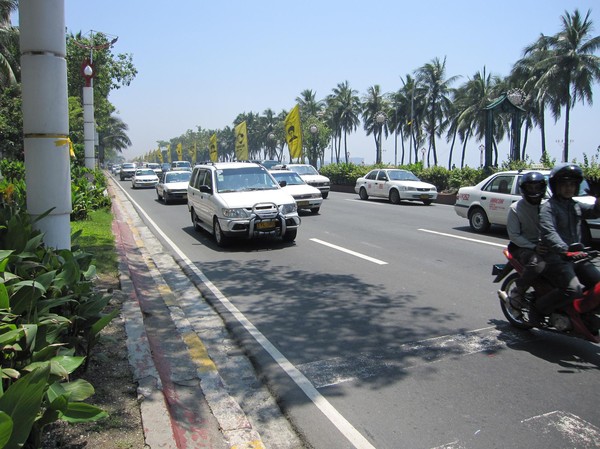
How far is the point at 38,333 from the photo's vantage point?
3.18m

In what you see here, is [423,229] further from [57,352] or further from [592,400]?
[57,352]

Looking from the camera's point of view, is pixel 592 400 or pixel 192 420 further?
pixel 592 400

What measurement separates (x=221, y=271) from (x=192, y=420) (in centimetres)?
529

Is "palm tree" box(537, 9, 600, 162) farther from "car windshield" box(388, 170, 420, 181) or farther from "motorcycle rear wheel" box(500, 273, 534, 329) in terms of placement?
"motorcycle rear wheel" box(500, 273, 534, 329)

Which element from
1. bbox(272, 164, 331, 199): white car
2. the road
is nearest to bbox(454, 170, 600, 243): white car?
the road

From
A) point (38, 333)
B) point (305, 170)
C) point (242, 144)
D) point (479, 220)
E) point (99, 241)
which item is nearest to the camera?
point (38, 333)

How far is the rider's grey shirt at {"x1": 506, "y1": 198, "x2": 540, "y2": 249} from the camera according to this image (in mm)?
5387

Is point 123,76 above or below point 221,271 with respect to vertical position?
above

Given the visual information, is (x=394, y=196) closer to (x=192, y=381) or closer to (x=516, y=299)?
(x=516, y=299)

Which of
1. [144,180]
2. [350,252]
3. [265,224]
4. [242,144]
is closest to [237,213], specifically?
[265,224]

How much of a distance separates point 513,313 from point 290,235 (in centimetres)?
660

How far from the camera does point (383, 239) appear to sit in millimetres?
12070

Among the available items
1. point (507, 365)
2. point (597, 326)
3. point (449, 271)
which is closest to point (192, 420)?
point (507, 365)

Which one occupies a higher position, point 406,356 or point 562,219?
point 562,219
